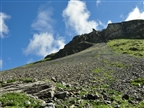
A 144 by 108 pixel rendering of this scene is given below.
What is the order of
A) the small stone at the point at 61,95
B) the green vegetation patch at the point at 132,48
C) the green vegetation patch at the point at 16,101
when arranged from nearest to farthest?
the green vegetation patch at the point at 16,101, the small stone at the point at 61,95, the green vegetation patch at the point at 132,48

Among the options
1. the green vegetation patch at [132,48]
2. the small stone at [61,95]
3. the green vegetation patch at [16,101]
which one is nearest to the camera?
the green vegetation patch at [16,101]

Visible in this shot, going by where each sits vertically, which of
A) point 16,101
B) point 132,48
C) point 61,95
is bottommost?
point 61,95

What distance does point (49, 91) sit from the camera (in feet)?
77.7

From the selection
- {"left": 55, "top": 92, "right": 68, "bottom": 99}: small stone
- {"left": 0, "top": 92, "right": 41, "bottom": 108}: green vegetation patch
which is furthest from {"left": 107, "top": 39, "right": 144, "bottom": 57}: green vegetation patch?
{"left": 0, "top": 92, "right": 41, "bottom": 108}: green vegetation patch

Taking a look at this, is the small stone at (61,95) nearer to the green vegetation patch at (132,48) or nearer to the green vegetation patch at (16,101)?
the green vegetation patch at (16,101)

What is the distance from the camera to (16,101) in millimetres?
20375

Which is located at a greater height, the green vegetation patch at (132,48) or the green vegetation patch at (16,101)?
the green vegetation patch at (132,48)

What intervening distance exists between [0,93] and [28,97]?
3145 mm

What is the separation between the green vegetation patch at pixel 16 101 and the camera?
64.8ft

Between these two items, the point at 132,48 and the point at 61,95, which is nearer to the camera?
the point at 61,95

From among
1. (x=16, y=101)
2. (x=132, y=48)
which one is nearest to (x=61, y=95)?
(x=16, y=101)

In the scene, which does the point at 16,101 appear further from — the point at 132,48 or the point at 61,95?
the point at 132,48

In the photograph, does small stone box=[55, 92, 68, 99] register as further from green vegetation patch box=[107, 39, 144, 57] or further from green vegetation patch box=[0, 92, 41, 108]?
green vegetation patch box=[107, 39, 144, 57]

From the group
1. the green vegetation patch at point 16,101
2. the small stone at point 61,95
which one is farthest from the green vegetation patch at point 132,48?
the green vegetation patch at point 16,101
